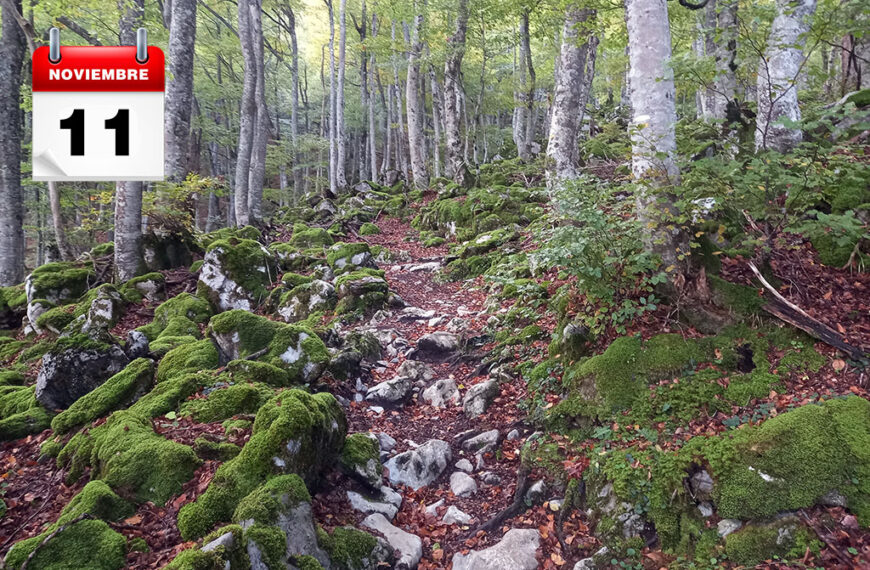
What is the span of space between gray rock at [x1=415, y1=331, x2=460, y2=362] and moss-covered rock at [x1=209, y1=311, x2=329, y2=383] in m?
1.47

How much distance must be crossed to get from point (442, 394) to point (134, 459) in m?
3.19

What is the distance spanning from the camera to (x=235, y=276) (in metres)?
8.39

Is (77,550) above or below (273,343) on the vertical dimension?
below

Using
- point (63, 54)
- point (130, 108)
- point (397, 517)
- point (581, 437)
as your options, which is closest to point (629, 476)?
point (581, 437)

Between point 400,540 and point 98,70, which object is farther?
point 98,70

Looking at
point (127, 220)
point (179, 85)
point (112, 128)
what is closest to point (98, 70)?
point (112, 128)

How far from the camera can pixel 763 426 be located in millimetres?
3262

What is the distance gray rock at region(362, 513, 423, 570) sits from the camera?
3428mm

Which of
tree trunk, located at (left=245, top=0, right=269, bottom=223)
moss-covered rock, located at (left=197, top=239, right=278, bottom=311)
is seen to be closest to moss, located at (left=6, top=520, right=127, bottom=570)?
moss-covered rock, located at (left=197, top=239, right=278, bottom=311)

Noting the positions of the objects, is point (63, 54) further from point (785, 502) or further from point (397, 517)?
point (785, 502)

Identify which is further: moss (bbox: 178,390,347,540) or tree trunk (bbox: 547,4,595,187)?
tree trunk (bbox: 547,4,595,187)

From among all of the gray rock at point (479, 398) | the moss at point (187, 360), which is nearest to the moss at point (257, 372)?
the moss at point (187, 360)

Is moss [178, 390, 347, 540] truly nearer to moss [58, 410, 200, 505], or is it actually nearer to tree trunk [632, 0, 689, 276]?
moss [58, 410, 200, 505]

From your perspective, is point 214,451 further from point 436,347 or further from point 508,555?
point 436,347
